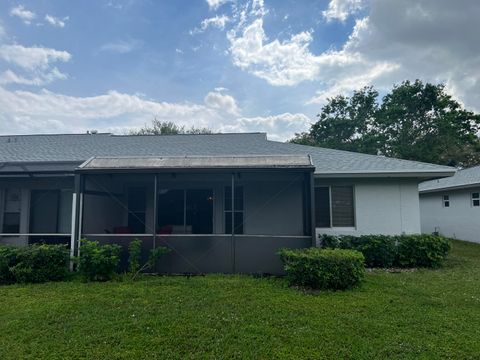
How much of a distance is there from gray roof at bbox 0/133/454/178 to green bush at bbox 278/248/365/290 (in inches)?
134

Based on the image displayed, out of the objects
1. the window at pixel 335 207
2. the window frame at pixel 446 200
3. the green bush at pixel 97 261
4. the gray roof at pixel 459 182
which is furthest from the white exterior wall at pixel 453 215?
the green bush at pixel 97 261

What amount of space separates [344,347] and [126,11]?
13.2m

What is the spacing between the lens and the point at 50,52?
45.7 feet

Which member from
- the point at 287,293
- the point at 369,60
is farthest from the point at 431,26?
the point at 287,293

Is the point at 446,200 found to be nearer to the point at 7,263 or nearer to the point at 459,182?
the point at 459,182

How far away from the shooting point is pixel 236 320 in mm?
4461

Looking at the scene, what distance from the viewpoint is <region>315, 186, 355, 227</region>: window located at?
948 cm

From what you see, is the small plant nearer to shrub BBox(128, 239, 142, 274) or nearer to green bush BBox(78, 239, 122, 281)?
shrub BBox(128, 239, 142, 274)

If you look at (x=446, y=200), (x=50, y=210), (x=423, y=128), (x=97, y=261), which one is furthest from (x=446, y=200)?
(x=50, y=210)

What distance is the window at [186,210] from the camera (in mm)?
10562

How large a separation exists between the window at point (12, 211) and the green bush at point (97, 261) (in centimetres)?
537

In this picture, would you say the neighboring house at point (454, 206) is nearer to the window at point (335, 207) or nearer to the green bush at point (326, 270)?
the window at point (335, 207)

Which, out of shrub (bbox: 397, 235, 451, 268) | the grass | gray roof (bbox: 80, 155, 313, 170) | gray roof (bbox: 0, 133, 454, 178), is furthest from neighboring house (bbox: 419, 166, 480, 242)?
gray roof (bbox: 80, 155, 313, 170)

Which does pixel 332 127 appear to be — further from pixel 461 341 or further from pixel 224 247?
pixel 461 341
